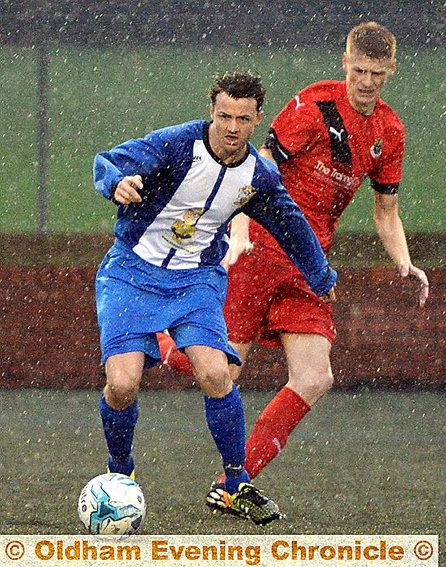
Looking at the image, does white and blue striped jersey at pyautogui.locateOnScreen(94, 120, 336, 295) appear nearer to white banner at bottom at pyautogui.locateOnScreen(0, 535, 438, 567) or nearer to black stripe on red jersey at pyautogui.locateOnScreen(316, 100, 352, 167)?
black stripe on red jersey at pyautogui.locateOnScreen(316, 100, 352, 167)

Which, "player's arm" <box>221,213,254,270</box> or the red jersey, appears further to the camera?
the red jersey

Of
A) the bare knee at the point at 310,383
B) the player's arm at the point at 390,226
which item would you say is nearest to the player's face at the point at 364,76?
the player's arm at the point at 390,226

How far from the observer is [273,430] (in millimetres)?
5000

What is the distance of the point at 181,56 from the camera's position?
10.0 m

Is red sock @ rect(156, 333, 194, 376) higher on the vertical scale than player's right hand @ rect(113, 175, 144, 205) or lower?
lower

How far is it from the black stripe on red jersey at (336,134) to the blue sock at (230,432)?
1.09m

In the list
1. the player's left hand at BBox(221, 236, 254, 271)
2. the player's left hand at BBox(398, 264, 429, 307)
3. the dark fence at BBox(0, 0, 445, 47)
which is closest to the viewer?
the player's left hand at BBox(221, 236, 254, 271)

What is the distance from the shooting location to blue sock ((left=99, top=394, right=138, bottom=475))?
462cm

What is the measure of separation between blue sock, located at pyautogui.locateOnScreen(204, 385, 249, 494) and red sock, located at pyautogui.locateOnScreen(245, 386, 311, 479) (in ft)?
0.79

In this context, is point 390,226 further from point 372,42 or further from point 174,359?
point 174,359

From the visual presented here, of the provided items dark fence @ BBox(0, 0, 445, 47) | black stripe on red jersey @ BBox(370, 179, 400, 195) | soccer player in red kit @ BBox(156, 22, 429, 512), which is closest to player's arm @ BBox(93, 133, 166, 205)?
soccer player in red kit @ BBox(156, 22, 429, 512)

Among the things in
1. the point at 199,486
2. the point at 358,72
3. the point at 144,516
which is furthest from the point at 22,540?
the point at 358,72

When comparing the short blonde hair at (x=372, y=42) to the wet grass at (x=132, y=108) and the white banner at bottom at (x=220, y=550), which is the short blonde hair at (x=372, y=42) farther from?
the wet grass at (x=132, y=108)

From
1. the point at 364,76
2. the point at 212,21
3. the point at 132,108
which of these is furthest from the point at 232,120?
the point at 132,108
